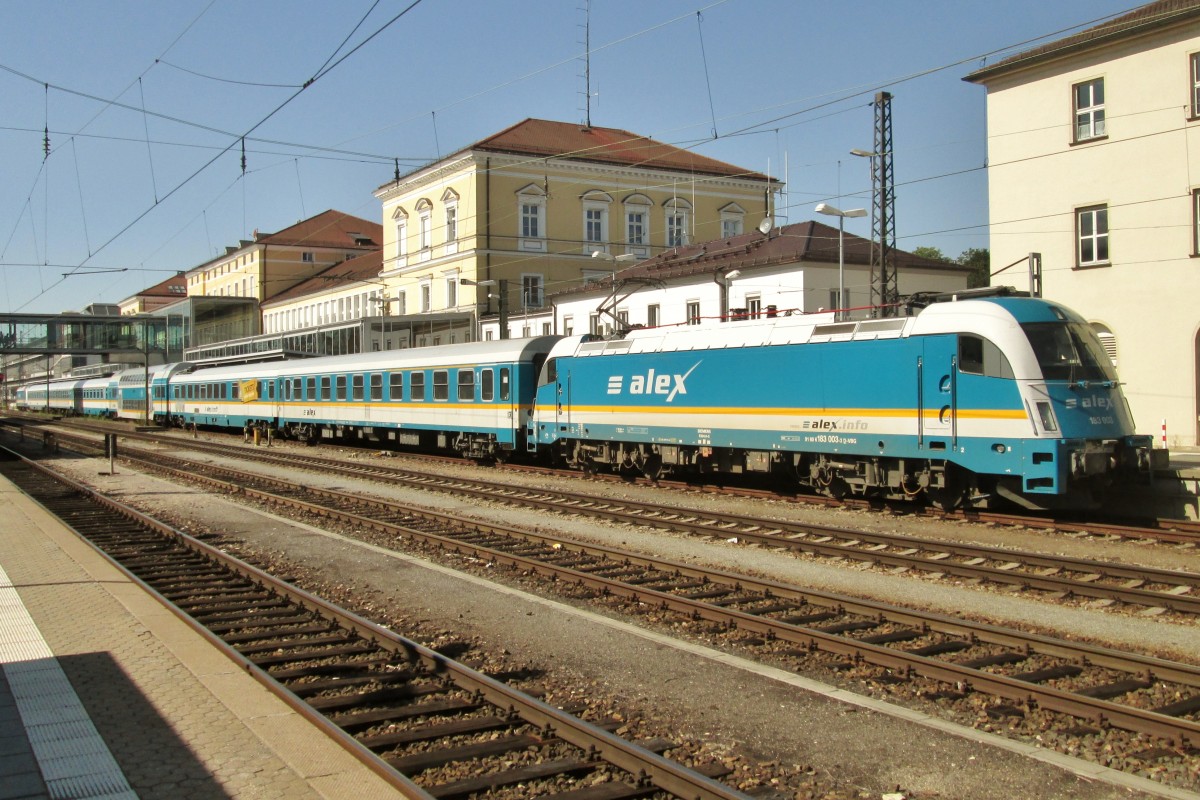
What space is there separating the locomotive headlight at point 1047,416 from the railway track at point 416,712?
9.50 meters

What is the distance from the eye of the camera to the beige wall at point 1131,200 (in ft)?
80.9

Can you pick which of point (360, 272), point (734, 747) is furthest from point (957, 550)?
point (360, 272)

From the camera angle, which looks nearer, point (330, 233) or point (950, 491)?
point (950, 491)

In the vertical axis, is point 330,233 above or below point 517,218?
above

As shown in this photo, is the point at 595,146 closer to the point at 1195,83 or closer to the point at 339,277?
the point at 339,277

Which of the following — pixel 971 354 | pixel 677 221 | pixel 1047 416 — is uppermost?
pixel 677 221

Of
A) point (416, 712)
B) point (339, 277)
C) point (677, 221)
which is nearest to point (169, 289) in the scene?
point (339, 277)

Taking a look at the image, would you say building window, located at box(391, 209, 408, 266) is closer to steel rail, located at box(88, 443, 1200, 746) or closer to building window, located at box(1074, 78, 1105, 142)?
building window, located at box(1074, 78, 1105, 142)

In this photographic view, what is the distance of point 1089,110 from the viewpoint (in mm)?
26750

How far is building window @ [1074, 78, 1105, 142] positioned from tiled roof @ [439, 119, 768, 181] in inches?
1268

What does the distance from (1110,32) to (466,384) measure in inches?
765

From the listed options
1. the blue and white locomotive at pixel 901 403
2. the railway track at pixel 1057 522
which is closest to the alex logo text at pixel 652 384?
the blue and white locomotive at pixel 901 403

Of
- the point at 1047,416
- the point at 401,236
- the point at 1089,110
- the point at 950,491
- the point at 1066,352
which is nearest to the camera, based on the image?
the point at 1047,416

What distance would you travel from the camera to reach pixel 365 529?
1590 centimetres
